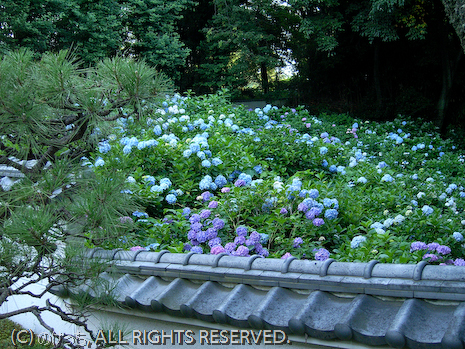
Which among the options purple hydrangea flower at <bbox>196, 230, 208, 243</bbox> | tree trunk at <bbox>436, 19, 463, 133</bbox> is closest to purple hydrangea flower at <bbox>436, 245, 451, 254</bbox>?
purple hydrangea flower at <bbox>196, 230, 208, 243</bbox>

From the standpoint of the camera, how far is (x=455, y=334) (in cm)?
136

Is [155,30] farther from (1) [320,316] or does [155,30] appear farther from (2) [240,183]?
(1) [320,316]

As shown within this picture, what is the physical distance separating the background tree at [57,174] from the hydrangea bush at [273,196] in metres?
0.16

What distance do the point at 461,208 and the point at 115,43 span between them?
7.91 meters

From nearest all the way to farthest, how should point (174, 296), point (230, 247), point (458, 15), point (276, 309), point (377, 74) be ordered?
1. point (276, 309)
2. point (174, 296)
3. point (230, 247)
4. point (458, 15)
5. point (377, 74)

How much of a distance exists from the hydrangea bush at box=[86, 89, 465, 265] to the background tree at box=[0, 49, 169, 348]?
16cm

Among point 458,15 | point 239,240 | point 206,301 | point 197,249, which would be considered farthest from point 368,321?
point 458,15

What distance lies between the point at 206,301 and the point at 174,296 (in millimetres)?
190

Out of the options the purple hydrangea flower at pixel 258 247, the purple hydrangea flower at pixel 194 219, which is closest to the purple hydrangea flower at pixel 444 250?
the purple hydrangea flower at pixel 258 247

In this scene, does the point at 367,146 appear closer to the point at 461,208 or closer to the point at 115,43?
the point at 461,208

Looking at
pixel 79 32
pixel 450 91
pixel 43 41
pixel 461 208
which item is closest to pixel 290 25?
pixel 450 91

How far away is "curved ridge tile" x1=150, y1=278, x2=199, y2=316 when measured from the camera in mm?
1993

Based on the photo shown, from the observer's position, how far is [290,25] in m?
11.7

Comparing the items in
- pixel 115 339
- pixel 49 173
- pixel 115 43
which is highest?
pixel 115 43
